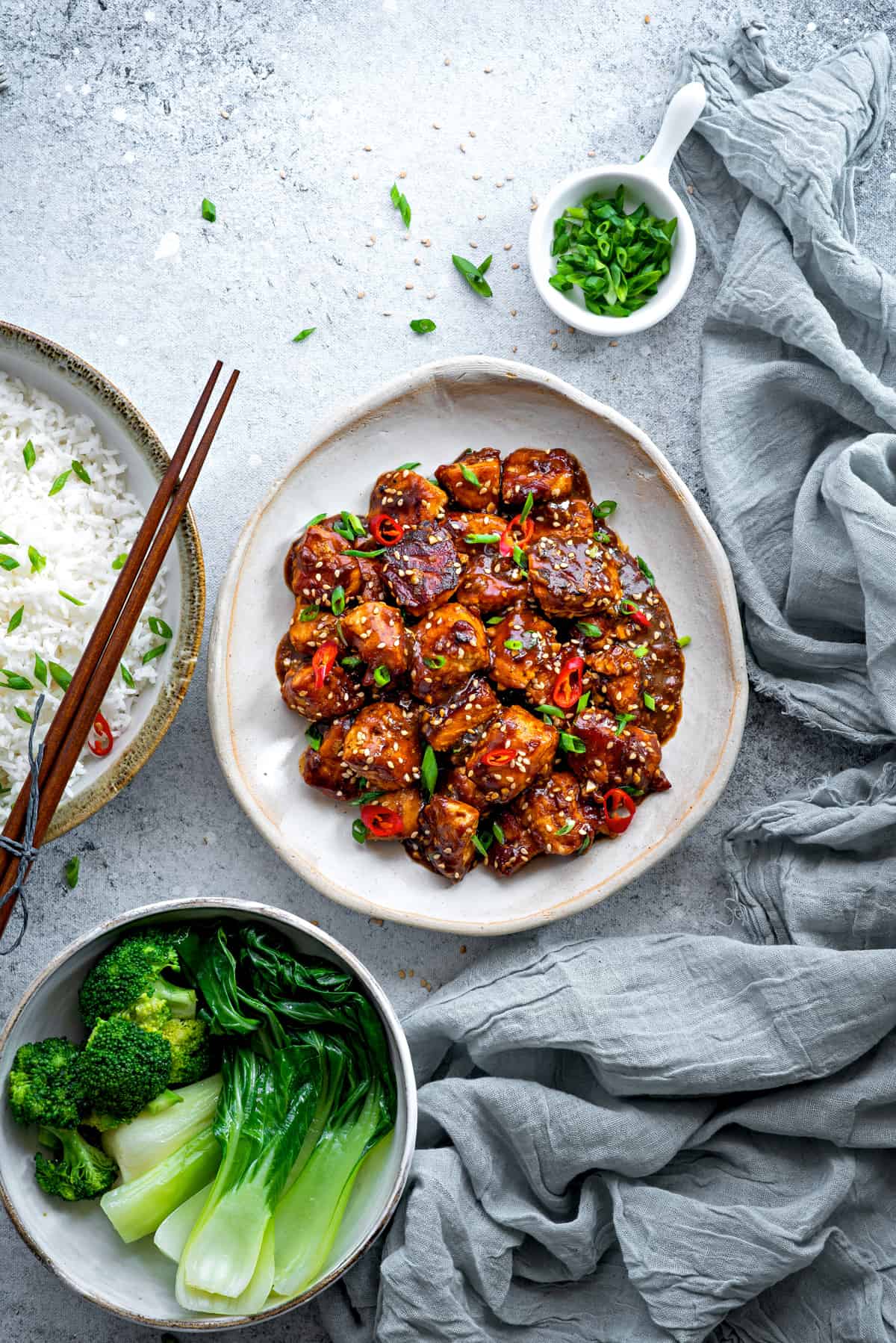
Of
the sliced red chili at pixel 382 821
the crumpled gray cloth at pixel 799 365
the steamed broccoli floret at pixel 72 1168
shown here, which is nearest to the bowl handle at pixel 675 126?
the crumpled gray cloth at pixel 799 365

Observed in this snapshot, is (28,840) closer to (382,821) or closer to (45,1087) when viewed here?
(45,1087)

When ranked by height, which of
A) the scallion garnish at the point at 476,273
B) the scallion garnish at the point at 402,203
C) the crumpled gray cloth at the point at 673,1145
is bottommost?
the crumpled gray cloth at the point at 673,1145

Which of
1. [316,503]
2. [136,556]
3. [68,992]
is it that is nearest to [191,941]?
[68,992]

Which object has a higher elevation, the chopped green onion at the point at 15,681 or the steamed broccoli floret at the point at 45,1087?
the chopped green onion at the point at 15,681

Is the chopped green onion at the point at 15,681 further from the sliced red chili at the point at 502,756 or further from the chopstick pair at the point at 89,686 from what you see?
the sliced red chili at the point at 502,756

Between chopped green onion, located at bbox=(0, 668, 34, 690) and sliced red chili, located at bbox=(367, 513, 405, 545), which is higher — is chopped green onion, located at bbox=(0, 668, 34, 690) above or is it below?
above

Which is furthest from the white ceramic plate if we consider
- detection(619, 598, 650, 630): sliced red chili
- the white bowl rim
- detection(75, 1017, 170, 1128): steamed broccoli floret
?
detection(75, 1017, 170, 1128): steamed broccoli floret

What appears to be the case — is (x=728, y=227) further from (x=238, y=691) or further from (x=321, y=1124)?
(x=321, y=1124)

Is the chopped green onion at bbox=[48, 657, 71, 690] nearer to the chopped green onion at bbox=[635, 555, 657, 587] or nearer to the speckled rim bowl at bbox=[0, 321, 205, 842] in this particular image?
the speckled rim bowl at bbox=[0, 321, 205, 842]
